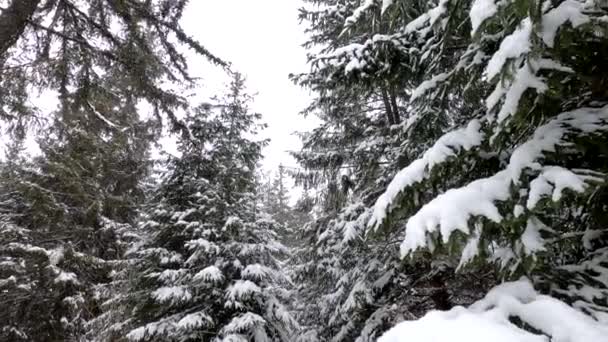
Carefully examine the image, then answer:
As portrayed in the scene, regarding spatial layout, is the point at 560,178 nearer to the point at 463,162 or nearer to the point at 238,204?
the point at 463,162

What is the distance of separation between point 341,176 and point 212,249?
315 cm

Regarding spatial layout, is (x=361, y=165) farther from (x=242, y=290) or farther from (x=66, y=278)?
(x=66, y=278)

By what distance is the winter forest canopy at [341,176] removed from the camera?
8.29 ft

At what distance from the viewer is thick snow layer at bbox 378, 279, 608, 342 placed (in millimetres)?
1696

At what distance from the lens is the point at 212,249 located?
818 cm

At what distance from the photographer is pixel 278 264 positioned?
29.6 feet

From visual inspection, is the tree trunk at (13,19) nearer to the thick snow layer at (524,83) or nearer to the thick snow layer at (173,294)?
the thick snow layer at (173,294)

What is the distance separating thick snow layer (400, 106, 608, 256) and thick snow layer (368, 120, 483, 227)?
445mm

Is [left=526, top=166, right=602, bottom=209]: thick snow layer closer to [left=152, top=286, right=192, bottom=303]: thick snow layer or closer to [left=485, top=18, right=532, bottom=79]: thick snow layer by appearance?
[left=485, top=18, right=532, bottom=79]: thick snow layer

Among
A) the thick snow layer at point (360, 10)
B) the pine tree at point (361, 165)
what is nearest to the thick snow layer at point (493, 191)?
the pine tree at point (361, 165)

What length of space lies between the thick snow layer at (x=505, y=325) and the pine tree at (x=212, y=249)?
575 centimetres

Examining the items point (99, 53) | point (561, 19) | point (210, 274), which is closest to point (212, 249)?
point (210, 274)

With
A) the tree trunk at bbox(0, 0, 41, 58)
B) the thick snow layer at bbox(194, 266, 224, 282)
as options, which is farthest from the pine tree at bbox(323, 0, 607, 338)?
the thick snow layer at bbox(194, 266, 224, 282)

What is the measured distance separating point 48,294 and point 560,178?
12909mm
